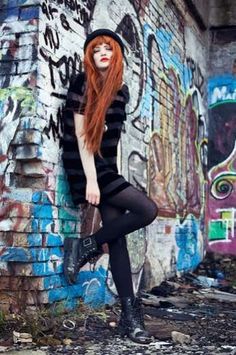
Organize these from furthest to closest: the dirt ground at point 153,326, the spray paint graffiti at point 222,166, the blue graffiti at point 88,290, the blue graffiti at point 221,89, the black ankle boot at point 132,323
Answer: the blue graffiti at point 221,89 → the spray paint graffiti at point 222,166 → the blue graffiti at point 88,290 → the black ankle boot at point 132,323 → the dirt ground at point 153,326

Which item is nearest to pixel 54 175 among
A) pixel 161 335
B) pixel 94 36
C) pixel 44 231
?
pixel 44 231

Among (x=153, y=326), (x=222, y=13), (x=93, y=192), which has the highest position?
(x=222, y=13)

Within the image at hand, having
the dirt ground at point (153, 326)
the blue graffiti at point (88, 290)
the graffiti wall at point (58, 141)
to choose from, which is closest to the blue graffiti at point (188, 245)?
the graffiti wall at point (58, 141)

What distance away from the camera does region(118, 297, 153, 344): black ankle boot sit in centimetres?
343

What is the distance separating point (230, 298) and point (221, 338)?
6.93ft

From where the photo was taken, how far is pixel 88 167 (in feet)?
11.7

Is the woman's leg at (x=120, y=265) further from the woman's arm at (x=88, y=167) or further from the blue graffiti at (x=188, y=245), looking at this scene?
the blue graffiti at (x=188, y=245)

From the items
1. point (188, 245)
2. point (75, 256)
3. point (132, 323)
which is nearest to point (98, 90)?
point (75, 256)

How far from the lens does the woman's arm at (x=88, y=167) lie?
355 cm

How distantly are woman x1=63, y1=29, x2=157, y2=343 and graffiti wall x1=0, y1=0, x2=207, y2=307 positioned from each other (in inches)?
4.7

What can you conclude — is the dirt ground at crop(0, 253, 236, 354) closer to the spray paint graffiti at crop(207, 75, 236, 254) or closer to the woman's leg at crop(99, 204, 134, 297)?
the woman's leg at crop(99, 204, 134, 297)

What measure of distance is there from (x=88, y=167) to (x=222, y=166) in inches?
217

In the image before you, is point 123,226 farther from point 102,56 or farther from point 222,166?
point 222,166

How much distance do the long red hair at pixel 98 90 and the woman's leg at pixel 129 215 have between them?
0.34 m
